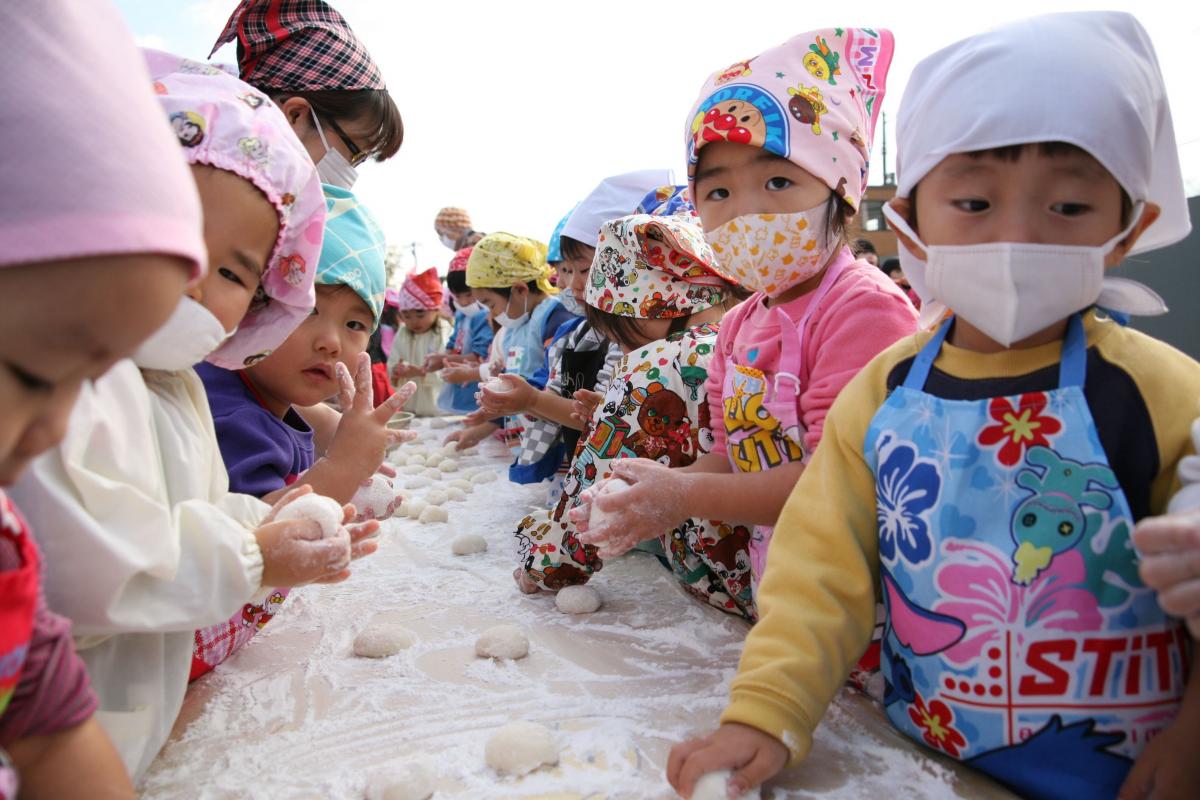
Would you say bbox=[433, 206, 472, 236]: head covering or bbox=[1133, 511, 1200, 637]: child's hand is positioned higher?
bbox=[1133, 511, 1200, 637]: child's hand

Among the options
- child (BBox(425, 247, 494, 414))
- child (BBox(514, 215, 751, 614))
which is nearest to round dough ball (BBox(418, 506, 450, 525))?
child (BBox(514, 215, 751, 614))

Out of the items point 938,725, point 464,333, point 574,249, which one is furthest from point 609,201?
point 464,333

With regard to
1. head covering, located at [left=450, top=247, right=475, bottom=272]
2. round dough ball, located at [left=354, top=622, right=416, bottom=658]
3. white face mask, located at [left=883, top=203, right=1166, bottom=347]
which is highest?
white face mask, located at [left=883, top=203, right=1166, bottom=347]

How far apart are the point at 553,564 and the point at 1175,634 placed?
1.63m

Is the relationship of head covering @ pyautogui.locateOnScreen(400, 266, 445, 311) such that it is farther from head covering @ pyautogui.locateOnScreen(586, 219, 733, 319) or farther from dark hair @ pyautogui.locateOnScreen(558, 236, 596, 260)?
head covering @ pyautogui.locateOnScreen(586, 219, 733, 319)

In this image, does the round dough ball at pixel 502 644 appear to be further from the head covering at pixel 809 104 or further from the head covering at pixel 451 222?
the head covering at pixel 451 222

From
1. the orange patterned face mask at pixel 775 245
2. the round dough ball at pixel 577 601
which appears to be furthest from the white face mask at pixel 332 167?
the round dough ball at pixel 577 601

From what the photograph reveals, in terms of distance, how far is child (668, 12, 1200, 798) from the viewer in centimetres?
110

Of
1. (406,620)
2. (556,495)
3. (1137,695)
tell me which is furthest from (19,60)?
(556,495)

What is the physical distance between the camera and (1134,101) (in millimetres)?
1159

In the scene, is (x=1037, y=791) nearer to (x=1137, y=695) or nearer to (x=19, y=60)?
(x=1137, y=695)

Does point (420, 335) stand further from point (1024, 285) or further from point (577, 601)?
point (1024, 285)

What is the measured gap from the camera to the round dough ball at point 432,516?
3369mm

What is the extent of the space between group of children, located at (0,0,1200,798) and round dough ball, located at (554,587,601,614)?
519 mm
